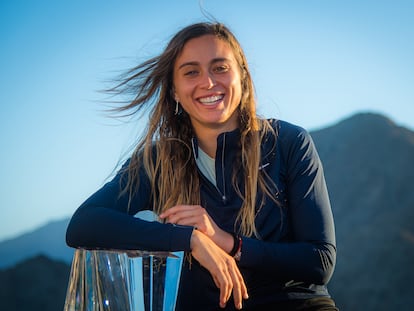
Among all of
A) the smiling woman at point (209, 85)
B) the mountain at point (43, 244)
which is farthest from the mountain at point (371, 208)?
the smiling woman at point (209, 85)

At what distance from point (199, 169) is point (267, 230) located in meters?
0.42

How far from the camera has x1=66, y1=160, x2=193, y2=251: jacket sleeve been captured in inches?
78.6

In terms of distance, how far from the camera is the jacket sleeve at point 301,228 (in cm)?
205

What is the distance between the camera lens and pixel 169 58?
2631mm

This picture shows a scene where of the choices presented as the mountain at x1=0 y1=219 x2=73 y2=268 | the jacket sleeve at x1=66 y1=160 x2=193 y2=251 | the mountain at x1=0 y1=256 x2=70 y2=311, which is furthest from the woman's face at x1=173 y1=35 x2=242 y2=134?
the mountain at x1=0 y1=219 x2=73 y2=268

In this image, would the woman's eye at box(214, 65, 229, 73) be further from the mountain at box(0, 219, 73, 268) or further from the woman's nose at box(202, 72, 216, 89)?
the mountain at box(0, 219, 73, 268)

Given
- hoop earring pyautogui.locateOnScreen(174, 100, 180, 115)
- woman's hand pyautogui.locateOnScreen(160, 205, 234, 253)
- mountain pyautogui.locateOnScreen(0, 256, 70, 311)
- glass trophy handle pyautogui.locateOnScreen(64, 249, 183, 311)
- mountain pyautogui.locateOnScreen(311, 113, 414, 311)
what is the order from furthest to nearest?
mountain pyautogui.locateOnScreen(0, 256, 70, 311), mountain pyautogui.locateOnScreen(311, 113, 414, 311), hoop earring pyautogui.locateOnScreen(174, 100, 180, 115), woman's hand pyautogui.locateOnScreen(160, 205, 234, 253), glass trophy handle pyautogui.locateOnScreen(64, 249, 183, 311)

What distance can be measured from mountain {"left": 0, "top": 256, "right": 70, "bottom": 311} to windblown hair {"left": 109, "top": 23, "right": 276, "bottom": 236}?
16924 mm

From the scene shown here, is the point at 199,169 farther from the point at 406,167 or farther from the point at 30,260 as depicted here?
the point at 406,167

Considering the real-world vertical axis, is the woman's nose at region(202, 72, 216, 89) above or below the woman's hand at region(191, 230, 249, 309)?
above

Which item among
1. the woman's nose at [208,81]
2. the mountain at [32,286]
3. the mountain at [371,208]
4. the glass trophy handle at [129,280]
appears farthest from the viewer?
the mountain at [32,286]

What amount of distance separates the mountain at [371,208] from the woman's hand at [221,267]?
16457 millimetres

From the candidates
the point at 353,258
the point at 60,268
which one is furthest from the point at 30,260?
the point at 353,258

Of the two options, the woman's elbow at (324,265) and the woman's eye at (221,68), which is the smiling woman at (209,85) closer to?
the woman's eye at (221,68)
